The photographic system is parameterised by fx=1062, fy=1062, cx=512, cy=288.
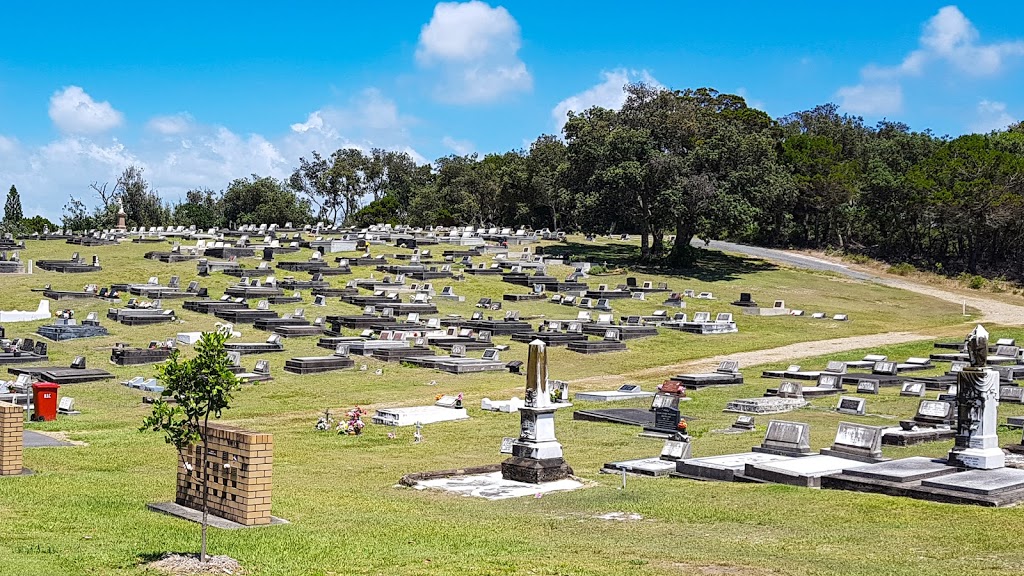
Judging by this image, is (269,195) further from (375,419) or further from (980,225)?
(375,419)

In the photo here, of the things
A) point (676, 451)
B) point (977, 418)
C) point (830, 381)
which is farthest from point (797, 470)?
point (830, 381)

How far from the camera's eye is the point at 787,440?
18.8 meters

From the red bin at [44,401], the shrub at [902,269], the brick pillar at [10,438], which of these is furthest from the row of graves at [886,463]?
the shrub at [902,269]

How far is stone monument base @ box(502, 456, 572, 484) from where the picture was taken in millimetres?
17453

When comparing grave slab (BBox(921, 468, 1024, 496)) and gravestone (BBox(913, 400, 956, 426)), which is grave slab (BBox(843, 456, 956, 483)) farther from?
gravestone (BBox(913, 400, 956, 426))

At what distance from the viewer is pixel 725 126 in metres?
72.9

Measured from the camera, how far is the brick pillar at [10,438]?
609 inches

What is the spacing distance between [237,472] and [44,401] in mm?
15055

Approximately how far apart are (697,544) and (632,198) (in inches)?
2380

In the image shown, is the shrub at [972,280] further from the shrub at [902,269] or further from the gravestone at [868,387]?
the gravestone at [868,387]

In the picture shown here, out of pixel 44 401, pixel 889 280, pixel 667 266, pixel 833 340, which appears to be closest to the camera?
pixel 44 401

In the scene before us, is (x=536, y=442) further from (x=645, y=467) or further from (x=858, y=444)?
(x=858, y=444)

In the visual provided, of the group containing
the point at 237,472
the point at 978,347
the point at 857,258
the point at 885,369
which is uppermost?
the point at 857,258

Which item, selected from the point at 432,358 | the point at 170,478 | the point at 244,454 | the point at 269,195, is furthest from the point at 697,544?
the point at 269,195
